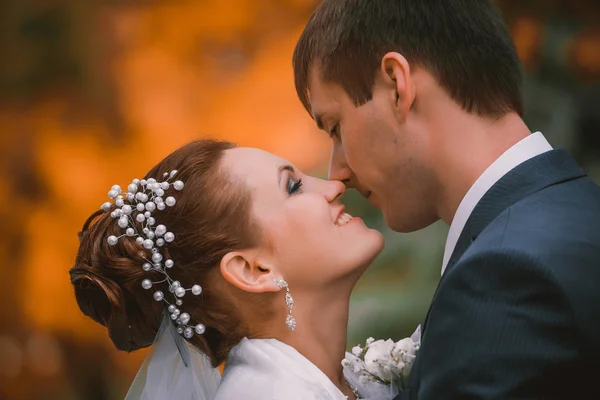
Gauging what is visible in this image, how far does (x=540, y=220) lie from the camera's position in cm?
169

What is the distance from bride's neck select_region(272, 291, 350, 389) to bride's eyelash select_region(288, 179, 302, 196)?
1.03ft

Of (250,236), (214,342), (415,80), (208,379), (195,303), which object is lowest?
(208,379)

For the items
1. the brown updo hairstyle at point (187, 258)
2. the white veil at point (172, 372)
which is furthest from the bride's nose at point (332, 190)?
the white veil at point (172, 372)

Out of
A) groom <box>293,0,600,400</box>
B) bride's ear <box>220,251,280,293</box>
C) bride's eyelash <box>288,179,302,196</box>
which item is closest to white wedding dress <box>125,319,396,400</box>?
bride's ear <box>220,251,280,293</box>

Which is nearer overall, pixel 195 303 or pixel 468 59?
pixel 468 59

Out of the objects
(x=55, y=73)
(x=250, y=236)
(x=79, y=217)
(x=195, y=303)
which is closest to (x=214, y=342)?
(x=195, y=303)

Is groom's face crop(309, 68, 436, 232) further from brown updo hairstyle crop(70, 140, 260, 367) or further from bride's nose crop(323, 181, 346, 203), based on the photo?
brown updo hairstyle crop(70, 140, 260, 367)

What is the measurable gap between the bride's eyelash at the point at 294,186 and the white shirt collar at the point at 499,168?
1.72ft

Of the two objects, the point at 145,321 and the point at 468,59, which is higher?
the point at 468,59

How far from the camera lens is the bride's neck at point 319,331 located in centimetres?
220

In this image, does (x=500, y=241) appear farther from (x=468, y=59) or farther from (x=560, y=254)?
(x=468, y=59)

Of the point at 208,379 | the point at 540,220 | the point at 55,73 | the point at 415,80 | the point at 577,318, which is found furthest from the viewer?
the point at 55,73

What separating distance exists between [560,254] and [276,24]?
288 cm

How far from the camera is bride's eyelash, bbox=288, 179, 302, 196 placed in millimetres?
2262
